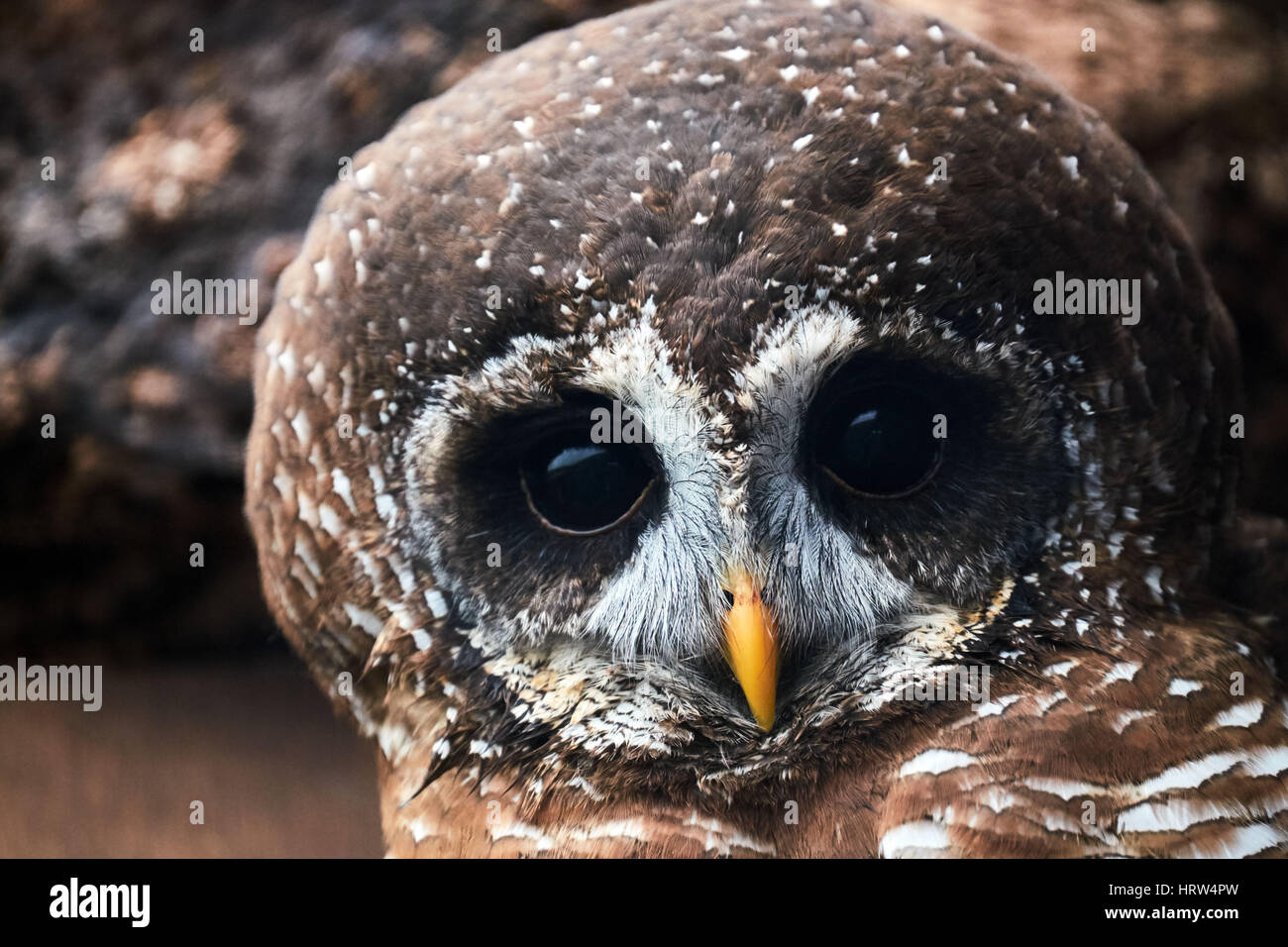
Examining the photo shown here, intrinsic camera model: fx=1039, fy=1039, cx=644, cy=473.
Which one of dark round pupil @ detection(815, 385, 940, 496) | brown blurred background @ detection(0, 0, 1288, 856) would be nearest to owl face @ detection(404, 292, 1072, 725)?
dark round pupil @ detection(815, 385, 940, 496)

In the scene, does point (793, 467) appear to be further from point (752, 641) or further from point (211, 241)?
point (211, 241)

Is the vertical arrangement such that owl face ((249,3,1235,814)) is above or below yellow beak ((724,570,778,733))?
above

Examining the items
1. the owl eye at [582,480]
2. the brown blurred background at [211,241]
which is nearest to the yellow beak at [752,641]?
the owl eye at [582,480]

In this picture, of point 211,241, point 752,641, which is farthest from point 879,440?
point 211,241

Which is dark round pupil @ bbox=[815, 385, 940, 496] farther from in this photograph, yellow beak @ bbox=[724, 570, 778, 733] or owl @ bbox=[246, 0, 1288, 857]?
yellow beak @ bbox=[724, 570, 778, 733]

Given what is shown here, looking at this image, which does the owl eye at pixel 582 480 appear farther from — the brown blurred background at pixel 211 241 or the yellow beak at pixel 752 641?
the brown blurred background at pixel 211 241

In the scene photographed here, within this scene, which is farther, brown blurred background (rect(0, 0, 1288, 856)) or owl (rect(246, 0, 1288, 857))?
brown blurred background (rect(0, 0, 1288, 856))
